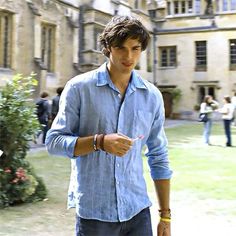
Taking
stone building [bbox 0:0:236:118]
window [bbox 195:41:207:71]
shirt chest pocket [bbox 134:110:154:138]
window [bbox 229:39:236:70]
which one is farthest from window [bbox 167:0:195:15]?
shirt chest pocket [bbox 134:110:154:138]

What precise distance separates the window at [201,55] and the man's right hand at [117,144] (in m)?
29.2

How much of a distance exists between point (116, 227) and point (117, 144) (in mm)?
426

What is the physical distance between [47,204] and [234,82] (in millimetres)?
25007

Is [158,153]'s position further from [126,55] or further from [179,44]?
[179,44]

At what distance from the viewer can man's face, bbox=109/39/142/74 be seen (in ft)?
6.53

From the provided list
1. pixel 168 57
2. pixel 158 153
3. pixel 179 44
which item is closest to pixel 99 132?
pixel 158 153

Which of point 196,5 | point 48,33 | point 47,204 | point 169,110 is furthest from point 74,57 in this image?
point 47,204

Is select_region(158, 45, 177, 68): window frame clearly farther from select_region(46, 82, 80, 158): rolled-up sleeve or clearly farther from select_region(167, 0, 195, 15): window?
select_region(46, 82, 80, 158): rolled-up sleeve

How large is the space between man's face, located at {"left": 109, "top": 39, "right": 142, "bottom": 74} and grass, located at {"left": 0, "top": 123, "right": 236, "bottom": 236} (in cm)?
302

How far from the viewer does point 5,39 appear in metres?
18.0

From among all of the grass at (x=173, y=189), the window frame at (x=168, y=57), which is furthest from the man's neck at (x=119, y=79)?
the window frame at (x=168, y=57)

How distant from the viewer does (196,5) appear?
31.2 m

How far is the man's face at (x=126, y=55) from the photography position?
78.3 inches

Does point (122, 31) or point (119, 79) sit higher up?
point (122, 31)
